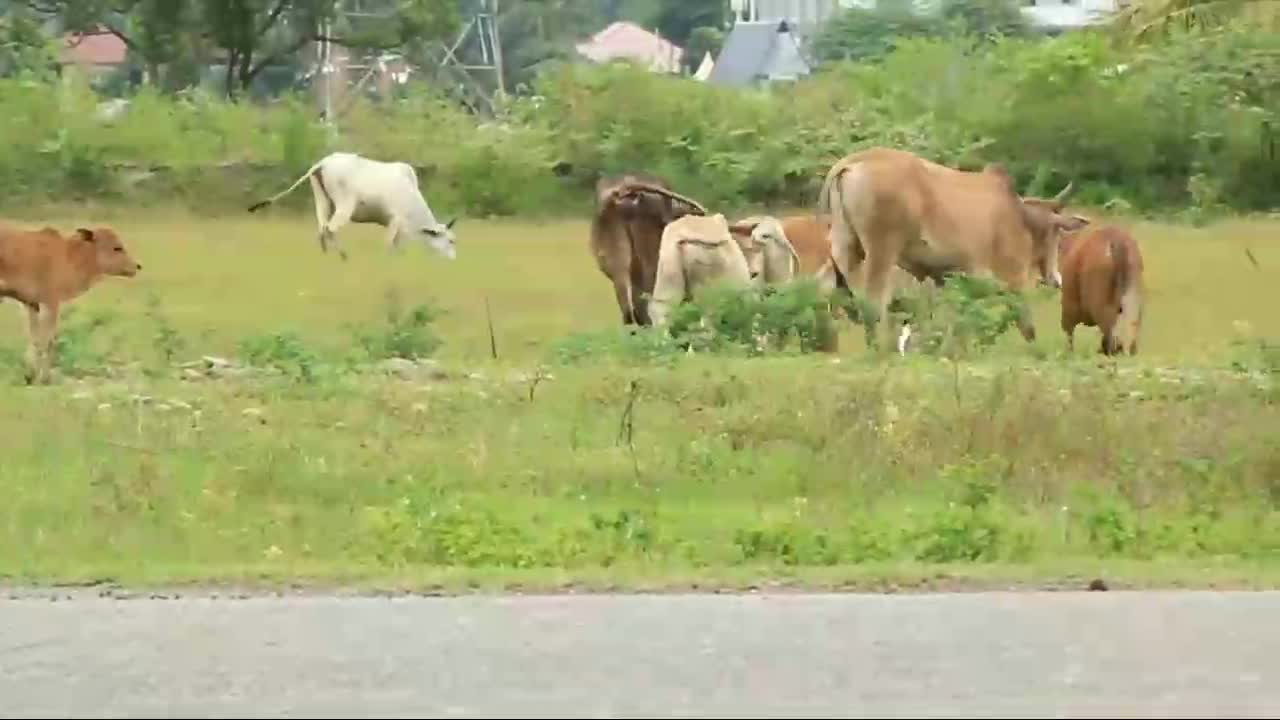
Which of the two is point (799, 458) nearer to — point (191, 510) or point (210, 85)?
point (191, 510)

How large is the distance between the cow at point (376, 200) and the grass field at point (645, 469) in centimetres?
750

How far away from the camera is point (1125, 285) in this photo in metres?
15.5

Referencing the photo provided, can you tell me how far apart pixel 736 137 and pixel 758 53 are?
27.2 metres

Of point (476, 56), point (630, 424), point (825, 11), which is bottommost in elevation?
point (476, 56)

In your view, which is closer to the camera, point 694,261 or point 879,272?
point 694,261

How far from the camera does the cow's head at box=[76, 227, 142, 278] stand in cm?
1543

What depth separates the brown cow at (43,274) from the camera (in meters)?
14.5

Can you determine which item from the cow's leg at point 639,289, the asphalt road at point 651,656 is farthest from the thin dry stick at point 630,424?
the cow's leg at point 639,289

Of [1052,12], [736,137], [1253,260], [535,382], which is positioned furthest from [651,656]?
[1052,12]

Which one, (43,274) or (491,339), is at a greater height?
(43,274)

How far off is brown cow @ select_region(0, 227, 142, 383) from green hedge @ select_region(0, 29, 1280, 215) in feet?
43.2

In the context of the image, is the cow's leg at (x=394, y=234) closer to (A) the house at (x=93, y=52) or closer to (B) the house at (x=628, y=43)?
(A) the house at (x=93, y=52)

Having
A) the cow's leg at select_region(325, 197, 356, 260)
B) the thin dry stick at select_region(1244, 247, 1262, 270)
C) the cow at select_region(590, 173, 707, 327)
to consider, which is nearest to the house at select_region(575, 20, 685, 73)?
the cow's leg at select_region(325, 197, 356, 260)

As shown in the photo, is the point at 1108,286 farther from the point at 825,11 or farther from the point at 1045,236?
the point at 825,11
